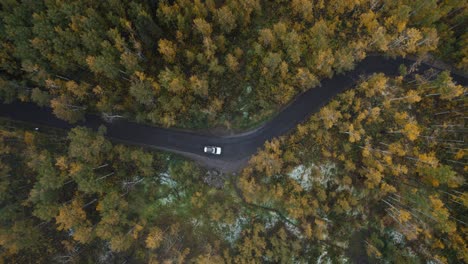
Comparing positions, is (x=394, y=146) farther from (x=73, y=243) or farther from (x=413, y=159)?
(x=73, y=243)

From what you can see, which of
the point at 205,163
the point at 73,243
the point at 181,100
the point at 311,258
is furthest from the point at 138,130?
the point at 311,258

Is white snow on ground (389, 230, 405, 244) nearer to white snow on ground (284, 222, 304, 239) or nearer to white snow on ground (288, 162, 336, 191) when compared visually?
white snow on ground (288, 162, 336, 191)

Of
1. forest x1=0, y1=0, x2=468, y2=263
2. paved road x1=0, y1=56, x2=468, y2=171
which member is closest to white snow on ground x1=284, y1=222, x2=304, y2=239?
forest x1=0, y1=0, x2=468, y2=263

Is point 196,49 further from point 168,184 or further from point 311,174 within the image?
point 311,174

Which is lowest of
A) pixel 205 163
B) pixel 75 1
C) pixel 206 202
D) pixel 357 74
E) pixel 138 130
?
pixel 206 202

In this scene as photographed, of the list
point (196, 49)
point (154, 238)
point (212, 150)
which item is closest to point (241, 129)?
point (212, 150)

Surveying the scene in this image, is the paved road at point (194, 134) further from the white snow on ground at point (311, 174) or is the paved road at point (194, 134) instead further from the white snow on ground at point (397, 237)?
the white snow on ground at point (397, 237)
